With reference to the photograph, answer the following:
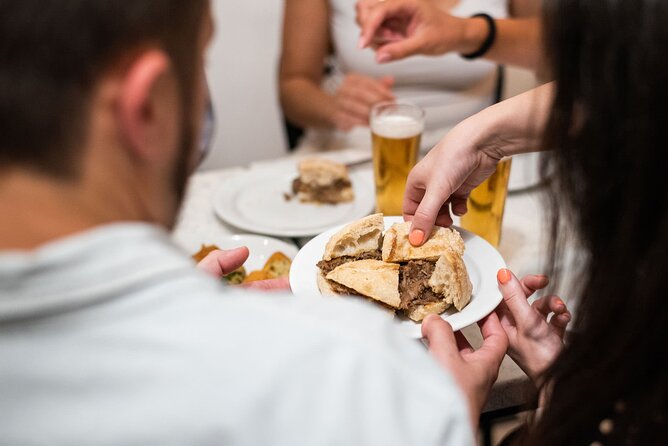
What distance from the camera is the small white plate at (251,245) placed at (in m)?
1.21

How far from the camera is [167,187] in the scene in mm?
620

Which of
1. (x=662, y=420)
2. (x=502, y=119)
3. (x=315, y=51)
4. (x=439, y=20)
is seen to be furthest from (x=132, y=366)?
(x=315, y=51)

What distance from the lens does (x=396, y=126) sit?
130 centimetres

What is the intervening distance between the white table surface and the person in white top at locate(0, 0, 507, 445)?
15.1 inches

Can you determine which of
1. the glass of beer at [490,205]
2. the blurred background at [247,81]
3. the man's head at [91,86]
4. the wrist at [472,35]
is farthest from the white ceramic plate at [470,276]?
the blurred background at [247,81]

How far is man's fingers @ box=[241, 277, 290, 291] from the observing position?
1.02m

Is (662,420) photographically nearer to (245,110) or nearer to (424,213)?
(424,213)

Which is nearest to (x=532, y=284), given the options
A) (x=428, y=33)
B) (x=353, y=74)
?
(x=428, y=33)

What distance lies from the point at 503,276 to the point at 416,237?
0.14 m

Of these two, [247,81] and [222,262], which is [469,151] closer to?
[222,262]

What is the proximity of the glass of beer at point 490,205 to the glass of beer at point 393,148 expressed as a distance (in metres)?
0.17

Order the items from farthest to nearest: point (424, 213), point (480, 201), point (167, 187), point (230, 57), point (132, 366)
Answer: point (230, 57) → point (480, 201) → point (424, 213) → point (167, 187) → point (132, 366)

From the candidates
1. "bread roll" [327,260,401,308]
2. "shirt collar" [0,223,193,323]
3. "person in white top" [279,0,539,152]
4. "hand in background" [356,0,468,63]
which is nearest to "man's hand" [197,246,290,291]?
"bread roll" [327,260,401,308]

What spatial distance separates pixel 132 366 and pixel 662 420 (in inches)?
20.0
